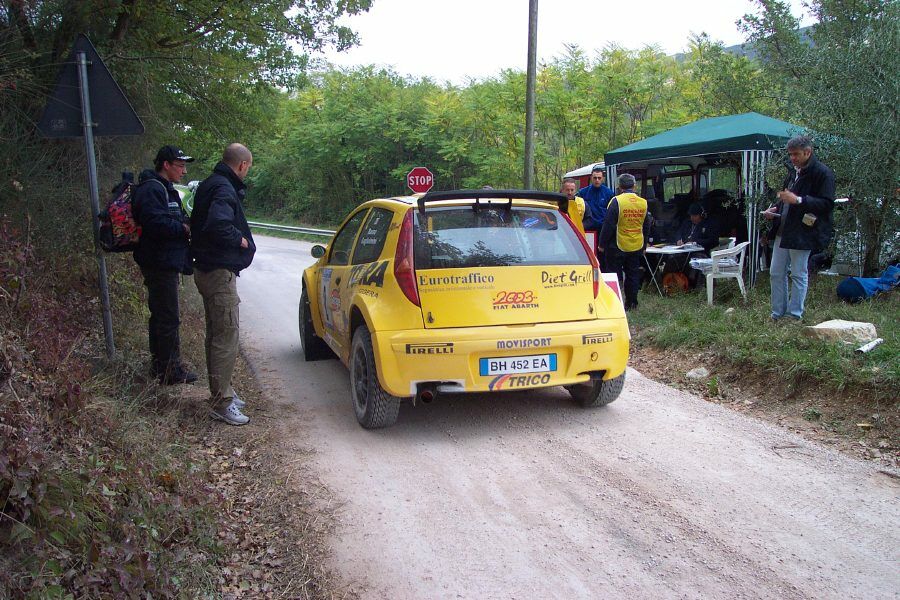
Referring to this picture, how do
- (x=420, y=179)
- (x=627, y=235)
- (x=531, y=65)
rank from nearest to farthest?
(x=627, y=235)
(x=531, y=65)
(x=420, y=179)

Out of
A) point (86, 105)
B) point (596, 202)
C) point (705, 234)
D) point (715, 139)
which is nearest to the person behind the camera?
point (86, 105)

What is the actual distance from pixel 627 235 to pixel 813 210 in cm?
260

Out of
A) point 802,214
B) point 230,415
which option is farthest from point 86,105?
point 802,214

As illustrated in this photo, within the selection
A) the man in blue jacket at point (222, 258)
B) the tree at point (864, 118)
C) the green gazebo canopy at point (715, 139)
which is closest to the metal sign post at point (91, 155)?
the man in blue jacket at point (222, 258)

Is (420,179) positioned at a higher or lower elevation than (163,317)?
higher

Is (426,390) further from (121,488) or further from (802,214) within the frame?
(802,214)

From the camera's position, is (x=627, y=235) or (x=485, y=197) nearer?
(x=485, y=197)

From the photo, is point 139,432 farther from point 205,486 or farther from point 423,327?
point 423,327

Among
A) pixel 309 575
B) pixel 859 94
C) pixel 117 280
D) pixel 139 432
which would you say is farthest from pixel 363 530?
pixel 859 94

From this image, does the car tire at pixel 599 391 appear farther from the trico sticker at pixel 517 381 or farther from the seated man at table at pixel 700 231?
the seated man at table at pixel 700 231

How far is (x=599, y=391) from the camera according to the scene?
539 centimetres

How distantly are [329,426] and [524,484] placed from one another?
5.64ft

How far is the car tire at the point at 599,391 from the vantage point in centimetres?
536

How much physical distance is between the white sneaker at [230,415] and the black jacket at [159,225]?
1067 millimetres
